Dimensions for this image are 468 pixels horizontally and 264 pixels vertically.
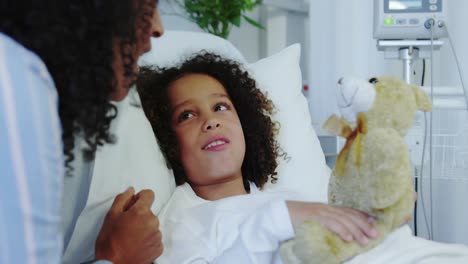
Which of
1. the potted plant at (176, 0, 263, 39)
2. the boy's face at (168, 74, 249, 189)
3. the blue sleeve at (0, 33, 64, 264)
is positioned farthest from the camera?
the potted plant at (176, 0, 263, 39)

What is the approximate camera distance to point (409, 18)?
1.35m

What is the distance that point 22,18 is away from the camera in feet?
1.75

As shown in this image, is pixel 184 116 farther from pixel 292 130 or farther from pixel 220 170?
pixel 292 130

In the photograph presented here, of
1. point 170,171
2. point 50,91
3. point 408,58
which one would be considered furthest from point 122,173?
point 408,58

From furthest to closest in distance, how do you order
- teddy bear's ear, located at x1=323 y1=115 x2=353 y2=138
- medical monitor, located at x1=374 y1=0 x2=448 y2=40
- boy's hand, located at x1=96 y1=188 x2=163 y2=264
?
medical monitor, located at x1=374 y1=0 x2=448 y2=40
boy's hand, located at x1=96 y1=188 x2=163 y2=264
teddy bear's ear, located at x1=323 y1=115 x2=353 y2=138

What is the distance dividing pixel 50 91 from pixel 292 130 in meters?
0.98

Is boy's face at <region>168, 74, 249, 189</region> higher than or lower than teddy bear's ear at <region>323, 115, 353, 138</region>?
lower

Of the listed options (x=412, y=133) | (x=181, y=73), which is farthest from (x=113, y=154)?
(x=412, y=133)

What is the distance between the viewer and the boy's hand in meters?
0.85

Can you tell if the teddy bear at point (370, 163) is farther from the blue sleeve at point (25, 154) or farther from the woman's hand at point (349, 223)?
the blue sleeve at point (25, 154)

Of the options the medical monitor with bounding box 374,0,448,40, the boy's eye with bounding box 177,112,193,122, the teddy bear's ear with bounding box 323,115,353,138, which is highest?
the medical monitor with bounding box 374,0,448,40

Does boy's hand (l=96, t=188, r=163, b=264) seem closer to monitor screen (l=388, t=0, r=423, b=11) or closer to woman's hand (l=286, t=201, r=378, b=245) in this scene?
woman's hand (l=286, t=201, r=378, b=245)

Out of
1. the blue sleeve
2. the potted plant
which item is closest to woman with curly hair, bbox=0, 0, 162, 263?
the blue sleeve

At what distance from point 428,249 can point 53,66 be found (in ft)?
2.52
